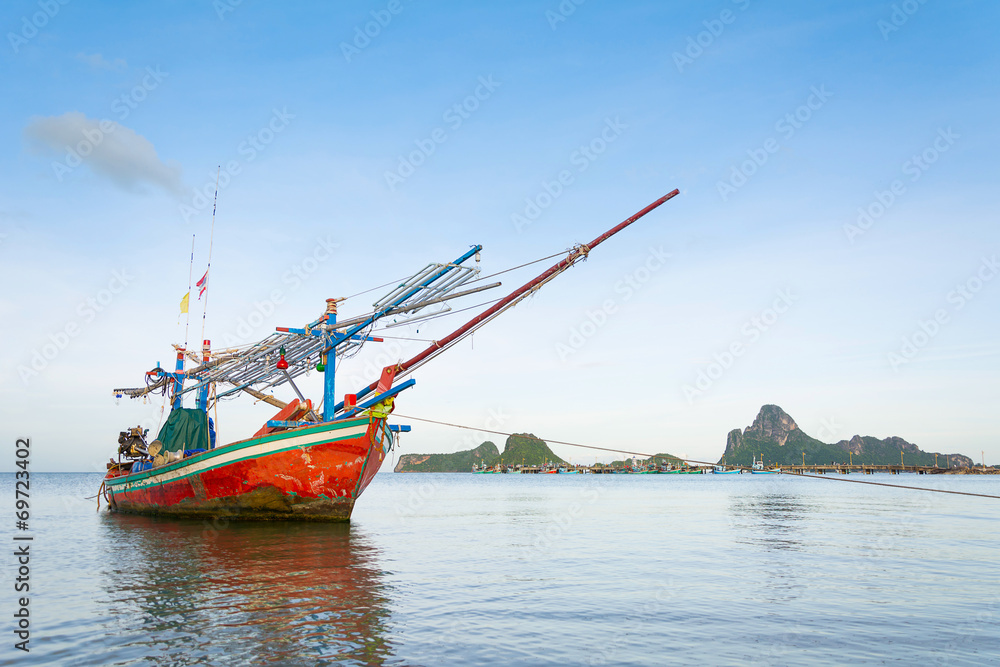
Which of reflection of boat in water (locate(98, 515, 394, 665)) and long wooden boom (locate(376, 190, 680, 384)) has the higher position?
long wooden boom (locate(376, 190, 680, 384))

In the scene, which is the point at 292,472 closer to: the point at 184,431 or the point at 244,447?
the point at 244,447

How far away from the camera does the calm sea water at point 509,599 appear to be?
9547 millimetres

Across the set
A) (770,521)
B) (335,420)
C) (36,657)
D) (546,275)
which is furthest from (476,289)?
(770,521)

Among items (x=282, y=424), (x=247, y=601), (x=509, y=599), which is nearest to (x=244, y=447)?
(x=282, y=424)

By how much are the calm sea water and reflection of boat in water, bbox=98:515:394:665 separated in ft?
0.20

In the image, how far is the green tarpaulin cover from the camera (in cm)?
3553

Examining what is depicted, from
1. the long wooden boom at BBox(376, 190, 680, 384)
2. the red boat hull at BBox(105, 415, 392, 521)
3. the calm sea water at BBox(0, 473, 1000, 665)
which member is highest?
the long wooden boom at BBox(376, 190, 680, 384)

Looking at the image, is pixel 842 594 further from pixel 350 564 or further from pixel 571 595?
pixel 350 564

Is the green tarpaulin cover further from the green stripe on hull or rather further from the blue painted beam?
the blue painted beam

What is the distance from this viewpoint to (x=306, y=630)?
10289mm

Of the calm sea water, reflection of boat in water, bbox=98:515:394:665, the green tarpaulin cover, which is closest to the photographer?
reflection of boat in water, bbox=98:515:394:665

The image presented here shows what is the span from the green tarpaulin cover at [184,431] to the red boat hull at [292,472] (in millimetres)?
4736

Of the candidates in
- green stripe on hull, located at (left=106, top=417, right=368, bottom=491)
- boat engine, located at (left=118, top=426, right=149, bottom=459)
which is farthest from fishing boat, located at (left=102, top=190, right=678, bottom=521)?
boat engine, located at (left=118, top=426, right=149, bottom=459)

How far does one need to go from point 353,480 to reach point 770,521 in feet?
72.9
